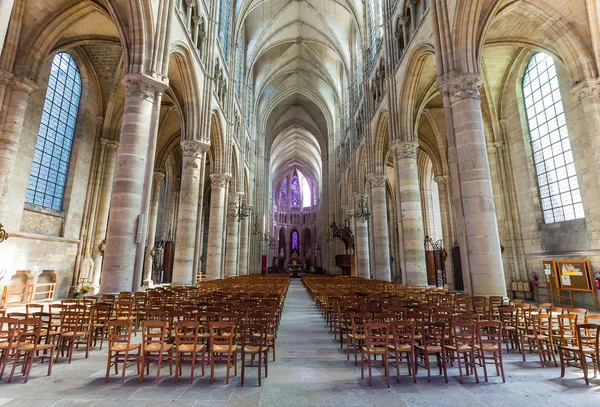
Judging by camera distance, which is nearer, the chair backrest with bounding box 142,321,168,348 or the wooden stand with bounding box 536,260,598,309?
the chair backrest with bounding box 142,321,168,348

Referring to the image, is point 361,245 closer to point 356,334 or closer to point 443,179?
point 443,179

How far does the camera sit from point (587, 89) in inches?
400

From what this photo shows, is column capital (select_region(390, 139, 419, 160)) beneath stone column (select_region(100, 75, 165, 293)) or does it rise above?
above

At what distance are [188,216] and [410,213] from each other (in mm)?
10059

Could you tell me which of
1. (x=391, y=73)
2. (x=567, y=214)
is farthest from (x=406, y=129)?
(x=567, y=214)

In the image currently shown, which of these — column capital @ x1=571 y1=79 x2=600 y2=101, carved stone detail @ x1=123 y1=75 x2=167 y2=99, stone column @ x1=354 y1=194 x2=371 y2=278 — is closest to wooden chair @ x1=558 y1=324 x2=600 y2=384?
column capital @ x1=571 y1=79 x2=600 y2=101

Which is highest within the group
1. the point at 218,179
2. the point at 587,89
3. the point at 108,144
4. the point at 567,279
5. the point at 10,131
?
the point at 108,144

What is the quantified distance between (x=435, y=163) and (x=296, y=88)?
2261 cm

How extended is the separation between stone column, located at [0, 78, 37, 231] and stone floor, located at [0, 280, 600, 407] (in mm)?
9414

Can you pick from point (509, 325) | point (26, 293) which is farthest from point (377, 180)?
point (26, 293)

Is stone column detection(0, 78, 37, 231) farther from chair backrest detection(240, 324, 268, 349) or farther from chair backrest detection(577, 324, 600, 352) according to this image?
chair backrest detection(577, 324, 600, 352)

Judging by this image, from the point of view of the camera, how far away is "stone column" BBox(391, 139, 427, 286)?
13.4 metres

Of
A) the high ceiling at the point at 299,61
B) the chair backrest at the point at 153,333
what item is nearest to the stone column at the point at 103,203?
the high ceiling at the point at 299,61

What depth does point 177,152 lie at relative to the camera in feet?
87.8
